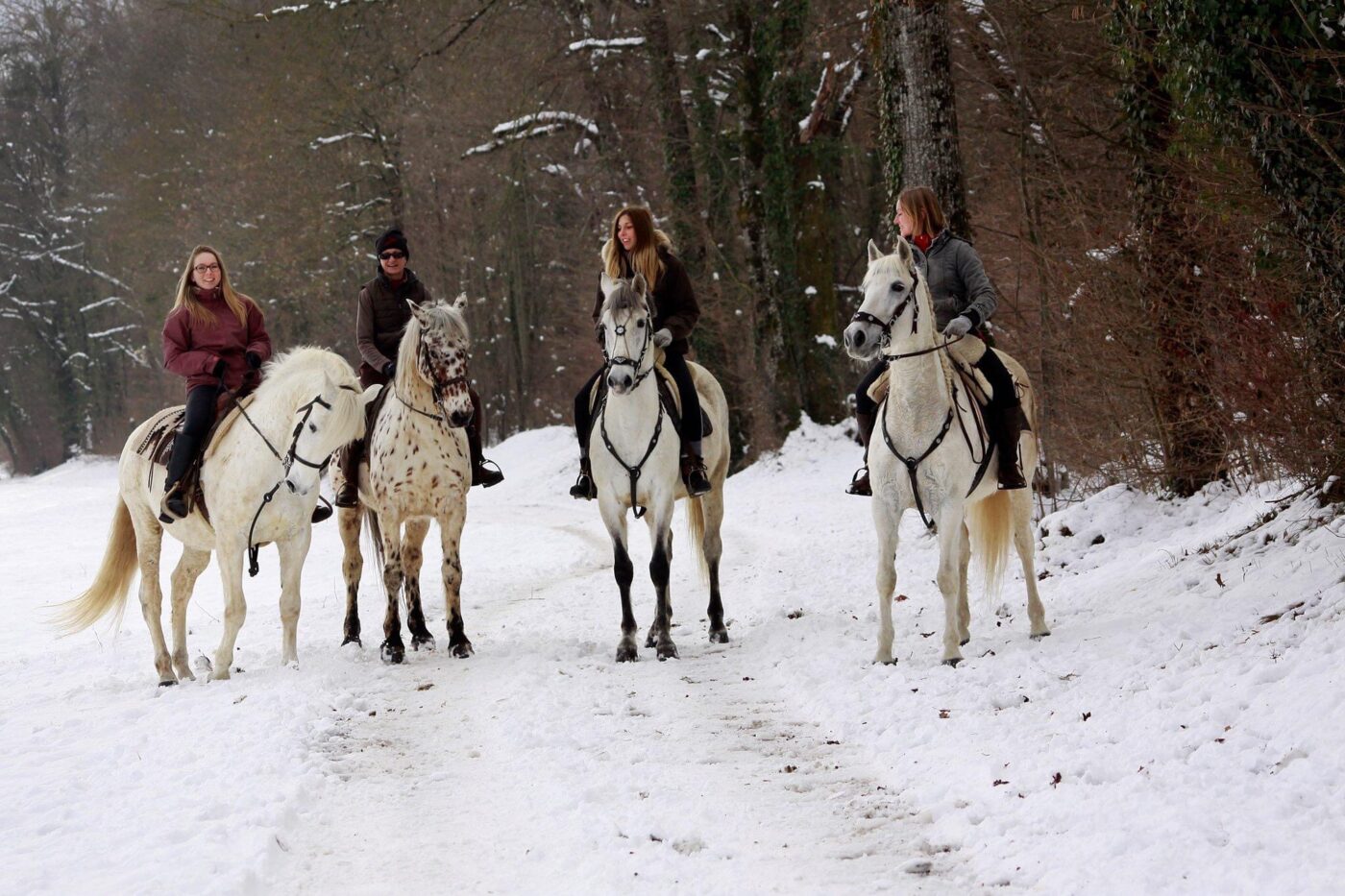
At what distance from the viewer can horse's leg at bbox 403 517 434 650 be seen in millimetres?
8812

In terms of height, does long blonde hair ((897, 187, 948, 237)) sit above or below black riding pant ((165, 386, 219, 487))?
above

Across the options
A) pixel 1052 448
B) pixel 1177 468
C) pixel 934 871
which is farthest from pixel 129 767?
pixel 1052 448

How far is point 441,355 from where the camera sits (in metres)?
8.29

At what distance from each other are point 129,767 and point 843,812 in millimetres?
3353

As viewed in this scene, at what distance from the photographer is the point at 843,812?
466 centimetres

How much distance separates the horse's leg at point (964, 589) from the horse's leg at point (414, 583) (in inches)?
156

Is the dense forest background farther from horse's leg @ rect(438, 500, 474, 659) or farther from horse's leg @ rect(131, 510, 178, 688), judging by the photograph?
horse's leg @ rect(131, 510, 178, 688)

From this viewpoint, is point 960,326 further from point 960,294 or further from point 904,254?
point 960,294

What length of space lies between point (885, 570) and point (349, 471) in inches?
179

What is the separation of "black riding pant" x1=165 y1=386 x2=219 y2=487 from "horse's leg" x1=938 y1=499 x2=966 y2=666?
522 cm

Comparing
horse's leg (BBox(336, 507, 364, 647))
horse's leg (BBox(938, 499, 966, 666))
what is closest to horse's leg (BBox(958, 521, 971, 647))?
horse's leg (BBox(938, 499, 966, 666))

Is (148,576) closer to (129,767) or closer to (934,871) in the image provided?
(129,767)

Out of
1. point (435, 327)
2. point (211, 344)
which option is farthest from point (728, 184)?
point (211, 344)

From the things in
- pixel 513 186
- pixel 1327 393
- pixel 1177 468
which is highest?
pixel 513 186
